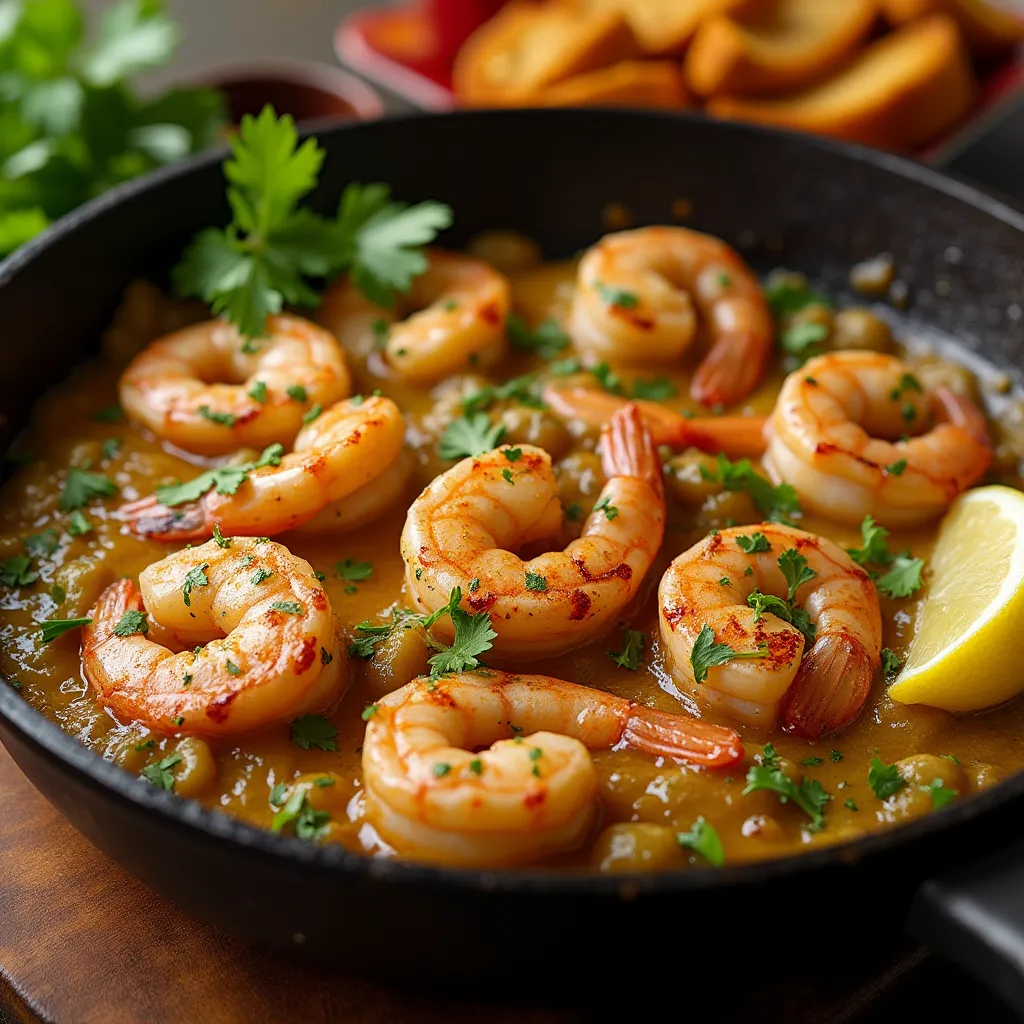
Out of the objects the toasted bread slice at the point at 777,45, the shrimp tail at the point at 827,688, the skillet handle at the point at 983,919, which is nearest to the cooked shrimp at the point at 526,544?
the shrimp tail at the point at 827,688

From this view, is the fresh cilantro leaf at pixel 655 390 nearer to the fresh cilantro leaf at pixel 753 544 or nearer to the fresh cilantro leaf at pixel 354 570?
the fresh cilantro leaf at pixel 753 544

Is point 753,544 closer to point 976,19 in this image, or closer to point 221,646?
point 221,646

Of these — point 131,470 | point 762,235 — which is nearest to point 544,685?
point 131,470

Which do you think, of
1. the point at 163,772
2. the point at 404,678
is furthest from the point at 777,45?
the point at 163,772

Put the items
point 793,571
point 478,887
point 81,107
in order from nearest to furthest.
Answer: point 478,887, point 793,571, point 81,107

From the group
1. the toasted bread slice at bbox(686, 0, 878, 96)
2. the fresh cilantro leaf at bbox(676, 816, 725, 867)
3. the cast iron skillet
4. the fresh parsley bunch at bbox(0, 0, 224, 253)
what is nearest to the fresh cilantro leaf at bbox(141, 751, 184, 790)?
the cast iron skillet

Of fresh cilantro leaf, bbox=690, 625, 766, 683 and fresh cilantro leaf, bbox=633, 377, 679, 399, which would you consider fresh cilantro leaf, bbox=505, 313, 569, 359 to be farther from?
fresh cilantro leaf, bbox=690, 625, 766, 683
